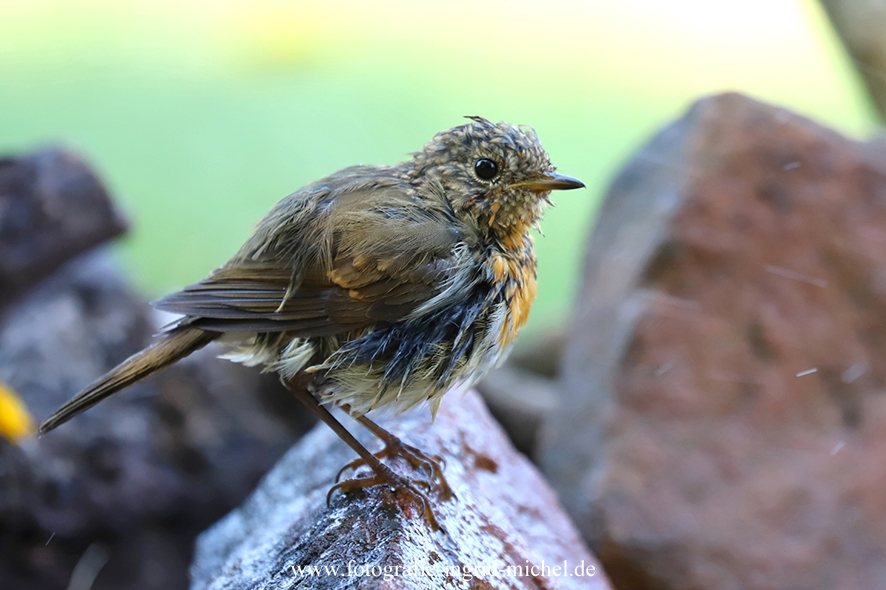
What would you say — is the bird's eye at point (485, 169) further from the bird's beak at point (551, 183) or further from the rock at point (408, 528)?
the rock at point (408, 528)

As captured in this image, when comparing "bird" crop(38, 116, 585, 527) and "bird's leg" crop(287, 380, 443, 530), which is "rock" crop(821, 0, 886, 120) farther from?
"bird's leg" crop(287, 380, 443, 530)

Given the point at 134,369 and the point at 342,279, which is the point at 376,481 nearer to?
the point at 342,279

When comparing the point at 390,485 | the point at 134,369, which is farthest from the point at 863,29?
the point at 134,369

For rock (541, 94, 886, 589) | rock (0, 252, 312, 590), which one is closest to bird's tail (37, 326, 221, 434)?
rock (0, 252, 312, 590)

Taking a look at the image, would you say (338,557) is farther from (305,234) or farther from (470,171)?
(470,171)

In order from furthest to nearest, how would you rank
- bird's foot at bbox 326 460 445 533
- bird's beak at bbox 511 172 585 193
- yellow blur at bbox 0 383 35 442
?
yellow blur at bbox 0 383 35 442
bird's beak at bbox 511 172 585 193
bird's foot at bbox 326 460 445 533
